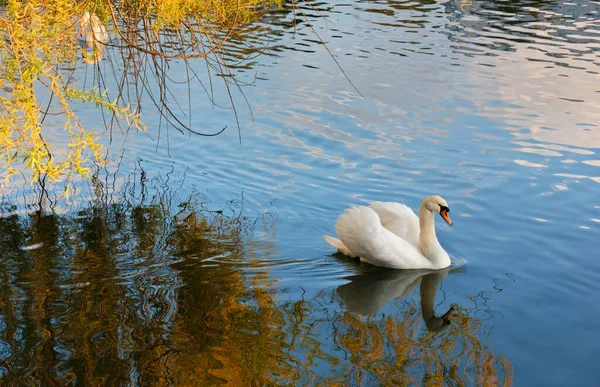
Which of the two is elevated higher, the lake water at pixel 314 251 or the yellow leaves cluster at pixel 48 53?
the yellow leaves cluster at pixel 48 53

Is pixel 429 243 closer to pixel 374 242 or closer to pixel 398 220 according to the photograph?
pixel 398 220

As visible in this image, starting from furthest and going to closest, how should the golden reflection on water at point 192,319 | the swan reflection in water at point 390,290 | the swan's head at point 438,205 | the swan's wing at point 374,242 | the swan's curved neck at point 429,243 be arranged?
the swan's head at point 438,205, the swan's curved neck at point 429,243, the swan's wing at point 374,242, the swan reflection in water at point 390,290, the golden reflection on water at point 192,319

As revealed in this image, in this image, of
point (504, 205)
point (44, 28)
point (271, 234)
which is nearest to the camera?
point (44, 28)

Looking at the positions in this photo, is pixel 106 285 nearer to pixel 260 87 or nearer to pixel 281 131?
pixel 281 131

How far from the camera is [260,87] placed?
1535 cm

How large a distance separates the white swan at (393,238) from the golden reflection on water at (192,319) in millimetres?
197

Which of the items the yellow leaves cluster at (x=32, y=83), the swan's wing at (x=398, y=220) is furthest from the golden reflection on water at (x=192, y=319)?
the yellow leaves cluster at (x=32, y=83)

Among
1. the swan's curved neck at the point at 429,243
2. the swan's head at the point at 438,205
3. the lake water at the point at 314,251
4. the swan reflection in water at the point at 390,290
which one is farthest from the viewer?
the swan's head at the point at 438,205

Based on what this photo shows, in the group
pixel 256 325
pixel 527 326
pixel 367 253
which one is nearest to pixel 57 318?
pixel 256 325

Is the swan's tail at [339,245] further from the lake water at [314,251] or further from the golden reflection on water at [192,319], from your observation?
the golden reflection on water at [192,319]

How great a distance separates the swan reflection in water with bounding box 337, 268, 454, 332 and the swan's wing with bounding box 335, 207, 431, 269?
12 cm

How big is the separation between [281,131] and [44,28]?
21.4ft

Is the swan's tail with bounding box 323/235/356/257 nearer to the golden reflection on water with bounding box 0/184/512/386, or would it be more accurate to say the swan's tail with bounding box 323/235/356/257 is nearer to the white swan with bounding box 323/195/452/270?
the white swan with bounding box 323/195/452/270

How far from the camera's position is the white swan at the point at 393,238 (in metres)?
8.15
